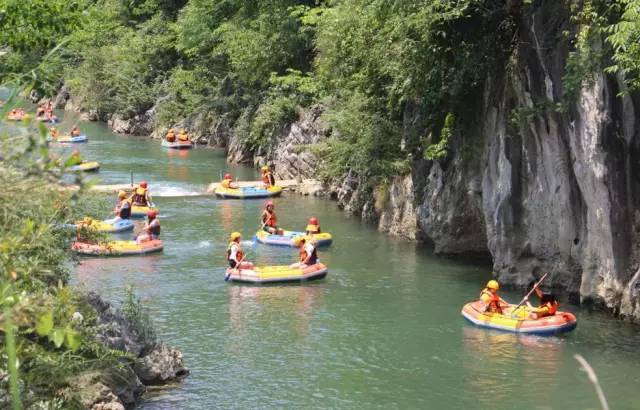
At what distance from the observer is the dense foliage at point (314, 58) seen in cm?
1712

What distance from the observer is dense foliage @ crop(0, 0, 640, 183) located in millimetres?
17125

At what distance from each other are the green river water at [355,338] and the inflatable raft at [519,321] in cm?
16

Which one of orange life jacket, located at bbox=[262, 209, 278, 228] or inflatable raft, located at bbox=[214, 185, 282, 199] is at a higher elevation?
inflatable raft, located at bbox=[214, 185, 282, 199]

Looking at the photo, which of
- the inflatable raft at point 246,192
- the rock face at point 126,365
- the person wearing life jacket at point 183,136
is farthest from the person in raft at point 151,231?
the person wearing life jacket at point 183,136

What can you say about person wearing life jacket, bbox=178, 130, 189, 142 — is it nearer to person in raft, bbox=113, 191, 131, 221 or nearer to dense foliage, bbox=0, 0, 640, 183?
dense foliage, bbox=0, 0, 640, 183

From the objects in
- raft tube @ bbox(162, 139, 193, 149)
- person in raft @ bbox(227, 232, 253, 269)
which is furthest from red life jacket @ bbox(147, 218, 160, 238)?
raft tube @ bbox(162, 139, 193, 149)

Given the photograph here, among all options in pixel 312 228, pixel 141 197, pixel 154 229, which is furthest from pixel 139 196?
pixel 312 228

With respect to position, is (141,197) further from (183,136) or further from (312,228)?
(183,136)

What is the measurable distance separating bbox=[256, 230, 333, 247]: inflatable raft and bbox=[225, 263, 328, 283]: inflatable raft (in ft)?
10.5

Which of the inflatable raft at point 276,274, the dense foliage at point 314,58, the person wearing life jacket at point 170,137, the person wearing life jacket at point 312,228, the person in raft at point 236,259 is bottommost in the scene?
the inflatable raft at point 276,274

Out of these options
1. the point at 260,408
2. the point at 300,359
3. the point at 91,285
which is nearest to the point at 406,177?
the point at 91,285

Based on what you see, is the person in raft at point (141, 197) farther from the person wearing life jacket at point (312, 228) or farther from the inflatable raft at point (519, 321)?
the inflatable raft at point (519, 321)

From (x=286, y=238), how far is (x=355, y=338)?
8.08 m

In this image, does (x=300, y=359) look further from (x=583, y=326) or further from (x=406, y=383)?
(x=583, y=326)
